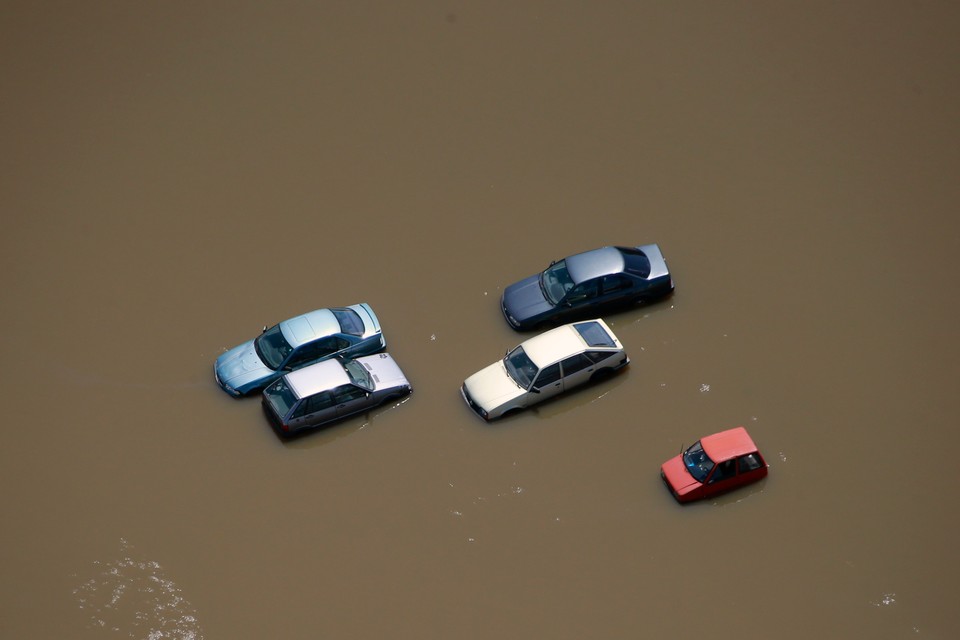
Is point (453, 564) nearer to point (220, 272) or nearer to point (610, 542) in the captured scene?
point (610, 542)

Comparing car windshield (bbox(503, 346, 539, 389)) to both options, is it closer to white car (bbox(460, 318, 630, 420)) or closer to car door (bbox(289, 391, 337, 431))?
white car (bbox(460, 318, 630, 420))

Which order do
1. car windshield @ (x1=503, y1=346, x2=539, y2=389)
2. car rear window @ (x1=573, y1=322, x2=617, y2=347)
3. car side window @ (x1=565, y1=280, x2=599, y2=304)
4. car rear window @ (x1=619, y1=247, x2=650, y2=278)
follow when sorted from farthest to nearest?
car rear window @ (x1=619, y1=247, x2=650, y2=278)
car side window @ (x1=565, y1=280, x2=599, y2=304)
car rear window @ (x1=573, y1=322, x2=617, y2=347)
car windshield @ (x1=503, y1=346, x2=539, y2=389)

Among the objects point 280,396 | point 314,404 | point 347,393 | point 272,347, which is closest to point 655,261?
point 347,393

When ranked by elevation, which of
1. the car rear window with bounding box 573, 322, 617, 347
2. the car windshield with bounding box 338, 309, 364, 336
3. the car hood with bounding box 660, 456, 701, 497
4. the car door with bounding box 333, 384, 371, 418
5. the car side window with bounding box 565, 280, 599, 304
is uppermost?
the car windshield with bounding box 338, 309, 364, 336

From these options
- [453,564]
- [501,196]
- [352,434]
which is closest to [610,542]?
[453,564]

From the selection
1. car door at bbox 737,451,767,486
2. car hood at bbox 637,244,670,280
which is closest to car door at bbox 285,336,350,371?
car hood at bbox 637,244,670,280

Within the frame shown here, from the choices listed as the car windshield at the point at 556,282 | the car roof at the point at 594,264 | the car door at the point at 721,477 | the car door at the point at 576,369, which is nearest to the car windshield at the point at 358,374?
the car door at the point at 576,369
